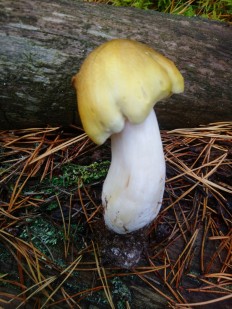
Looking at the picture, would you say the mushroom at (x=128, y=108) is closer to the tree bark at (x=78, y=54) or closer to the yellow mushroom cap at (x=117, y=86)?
the yellow mushroom cap at (x=117, y=86)

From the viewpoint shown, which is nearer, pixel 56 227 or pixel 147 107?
pixel 147 107

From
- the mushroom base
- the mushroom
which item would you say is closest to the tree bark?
the mushroom

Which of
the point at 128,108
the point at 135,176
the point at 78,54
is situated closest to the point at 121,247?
the point at 135,176

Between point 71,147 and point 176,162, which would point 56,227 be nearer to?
point 71,147

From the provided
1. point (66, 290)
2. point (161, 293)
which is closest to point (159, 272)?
point (161, 293)

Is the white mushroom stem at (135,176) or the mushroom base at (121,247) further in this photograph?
the mushroom base at (121,247)

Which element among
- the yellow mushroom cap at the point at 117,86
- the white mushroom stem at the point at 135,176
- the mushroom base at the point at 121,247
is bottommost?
the mushroom base at the point at 121,247

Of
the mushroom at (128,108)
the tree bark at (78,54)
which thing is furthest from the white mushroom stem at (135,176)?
the tree bark at (78,54)

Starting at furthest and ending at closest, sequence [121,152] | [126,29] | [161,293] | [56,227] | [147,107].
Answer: [126,29], [56,227], [161,293], [121,152], [147,107]
